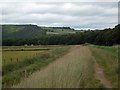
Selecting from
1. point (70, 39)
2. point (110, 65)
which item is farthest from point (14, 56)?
point (70, 39)

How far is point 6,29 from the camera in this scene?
160m

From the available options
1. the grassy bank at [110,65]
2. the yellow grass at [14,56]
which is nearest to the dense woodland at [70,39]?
the yellow grass at [14,56]

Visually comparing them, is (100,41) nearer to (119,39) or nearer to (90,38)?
(90,38)

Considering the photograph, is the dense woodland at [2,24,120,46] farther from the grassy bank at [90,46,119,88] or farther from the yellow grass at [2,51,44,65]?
the grassy bank at [90,46,119,88]

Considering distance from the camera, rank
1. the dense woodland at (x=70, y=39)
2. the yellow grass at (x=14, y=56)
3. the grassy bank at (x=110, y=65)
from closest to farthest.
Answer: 1. the grassy bank at (x=110, y=65)
2. the yellow grass at (x=14, y=56)
3. the dense woodland at (x=70, y=39)

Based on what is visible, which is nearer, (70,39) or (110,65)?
(110,65)

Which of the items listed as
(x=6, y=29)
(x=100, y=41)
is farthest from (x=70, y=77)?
A: (x=6, y=29)

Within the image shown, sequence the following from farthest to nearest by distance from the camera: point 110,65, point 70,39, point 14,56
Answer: point 70,39 < point 14,56 < point 110,65

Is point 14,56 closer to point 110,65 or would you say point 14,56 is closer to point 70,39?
point 110,65

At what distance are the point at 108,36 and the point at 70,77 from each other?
92.1 metres

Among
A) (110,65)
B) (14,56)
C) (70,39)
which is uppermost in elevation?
(70,39)

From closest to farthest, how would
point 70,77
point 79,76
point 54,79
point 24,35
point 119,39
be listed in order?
1. point 54,79
2. point 70,77
3. point 79,76
4. point 119,39
5. point 24,35

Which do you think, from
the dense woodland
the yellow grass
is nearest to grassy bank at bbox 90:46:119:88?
the yellow grass

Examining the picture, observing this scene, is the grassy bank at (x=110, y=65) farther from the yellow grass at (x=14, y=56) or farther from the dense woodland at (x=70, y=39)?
the dense woodland at (x=70, y=39)
